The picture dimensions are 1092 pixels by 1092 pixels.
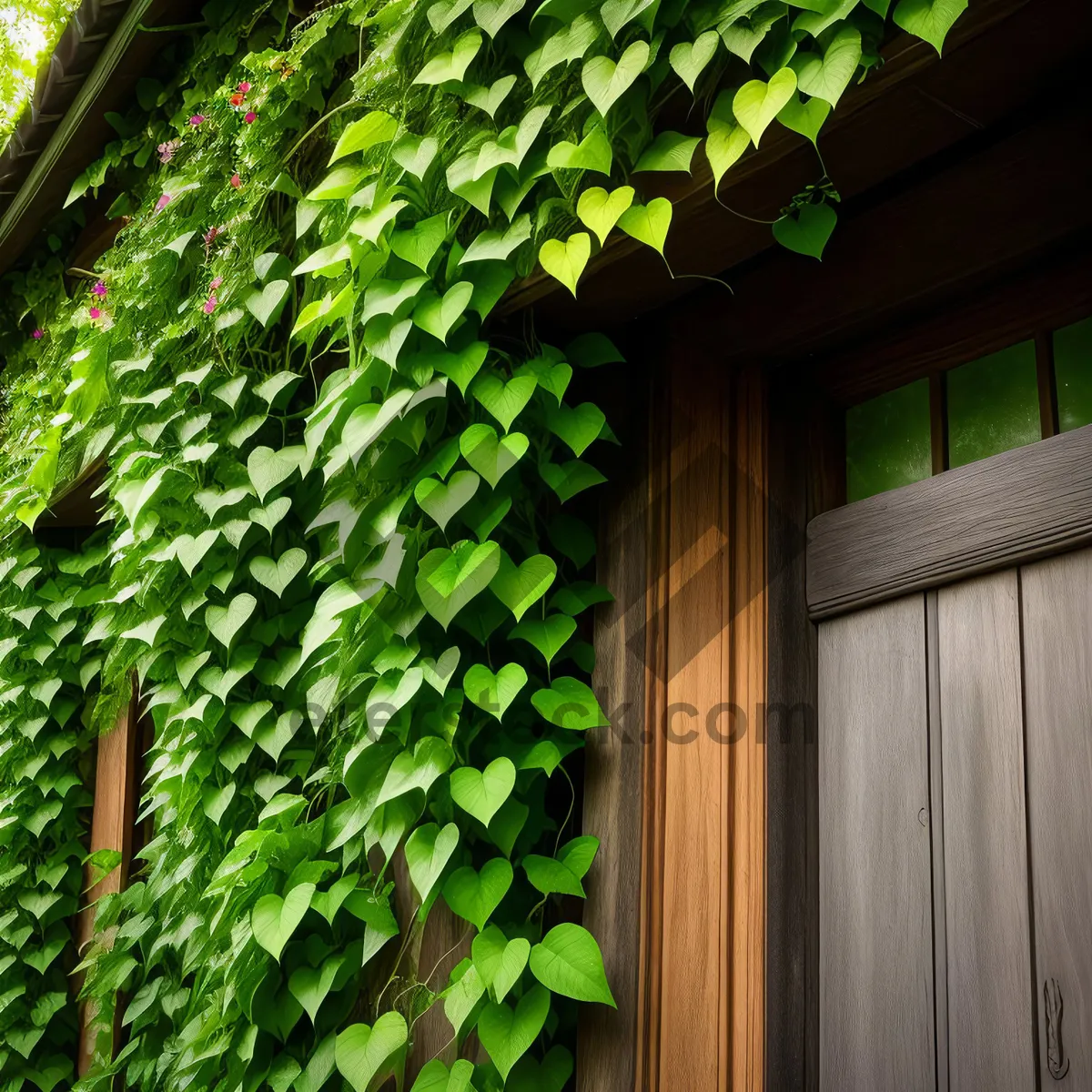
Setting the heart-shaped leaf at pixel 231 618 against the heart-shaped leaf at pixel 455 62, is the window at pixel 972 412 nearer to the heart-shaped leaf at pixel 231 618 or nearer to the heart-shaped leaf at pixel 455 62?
the heart-shaped leaf at pixel 455 62

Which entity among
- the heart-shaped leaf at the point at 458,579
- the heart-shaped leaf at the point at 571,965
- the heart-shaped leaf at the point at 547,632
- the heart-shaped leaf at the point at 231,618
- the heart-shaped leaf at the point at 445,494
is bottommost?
the heart-shaped leaf at the point at 571,965

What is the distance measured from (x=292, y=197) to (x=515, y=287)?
3.20 ft

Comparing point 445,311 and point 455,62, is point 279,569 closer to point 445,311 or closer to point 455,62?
point 445,311

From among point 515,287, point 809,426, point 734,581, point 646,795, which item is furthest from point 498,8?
point 646,795

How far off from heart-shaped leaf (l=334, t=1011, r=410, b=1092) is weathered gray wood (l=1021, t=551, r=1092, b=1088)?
88 centimetres

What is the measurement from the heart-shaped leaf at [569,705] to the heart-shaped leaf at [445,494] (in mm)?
280

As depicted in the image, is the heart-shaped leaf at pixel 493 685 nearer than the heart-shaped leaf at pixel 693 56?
No

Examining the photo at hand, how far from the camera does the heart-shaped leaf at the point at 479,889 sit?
66.2 inches

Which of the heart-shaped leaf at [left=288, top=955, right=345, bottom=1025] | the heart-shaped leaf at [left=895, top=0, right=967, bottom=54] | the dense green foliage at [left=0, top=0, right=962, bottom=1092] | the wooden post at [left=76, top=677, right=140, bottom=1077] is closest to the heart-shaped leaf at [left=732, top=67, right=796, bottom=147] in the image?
the dense green foliage at [left=0, top=0, right=962, bottom=1092]

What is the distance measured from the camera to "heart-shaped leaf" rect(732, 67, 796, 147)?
1369mm

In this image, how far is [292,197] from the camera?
2607 mm

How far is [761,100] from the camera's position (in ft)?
4.61

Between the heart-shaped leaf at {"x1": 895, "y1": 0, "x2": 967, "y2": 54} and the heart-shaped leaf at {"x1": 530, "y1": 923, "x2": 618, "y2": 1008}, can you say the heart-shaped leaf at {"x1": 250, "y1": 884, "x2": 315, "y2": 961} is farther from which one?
the heart-shaped leaf at {"x1": 895, "y1": 0, "x2": 967, "y2": 54}

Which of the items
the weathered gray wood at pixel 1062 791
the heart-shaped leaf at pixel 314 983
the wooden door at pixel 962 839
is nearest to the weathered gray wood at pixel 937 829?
the wooden door at pixel 962 839
